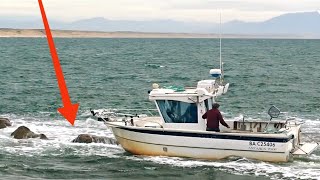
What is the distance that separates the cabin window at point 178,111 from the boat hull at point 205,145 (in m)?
0.91

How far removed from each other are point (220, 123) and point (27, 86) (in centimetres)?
3472

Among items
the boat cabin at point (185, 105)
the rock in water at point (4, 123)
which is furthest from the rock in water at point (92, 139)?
the rock in water at point (4, 123)

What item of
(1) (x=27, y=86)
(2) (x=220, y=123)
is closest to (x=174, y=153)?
(2) (x=220, y=123)

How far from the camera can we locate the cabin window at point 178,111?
25.1m

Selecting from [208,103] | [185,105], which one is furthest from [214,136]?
[185,105]

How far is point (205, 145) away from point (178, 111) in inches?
73.9

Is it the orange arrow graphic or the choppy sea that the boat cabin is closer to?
the choppy sea

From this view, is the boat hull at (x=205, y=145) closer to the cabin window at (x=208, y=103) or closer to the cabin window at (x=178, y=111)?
the cabin window at (x=178, y=111)

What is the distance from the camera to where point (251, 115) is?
39062mm

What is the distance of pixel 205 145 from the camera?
79.9 ft

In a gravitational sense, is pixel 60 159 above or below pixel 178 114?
below

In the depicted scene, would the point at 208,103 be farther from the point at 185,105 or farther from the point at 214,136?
the point at 214,136

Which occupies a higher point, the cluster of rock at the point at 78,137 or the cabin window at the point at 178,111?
the cabin window at the point at 178,111

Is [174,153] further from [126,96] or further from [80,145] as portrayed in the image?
[126,96]
